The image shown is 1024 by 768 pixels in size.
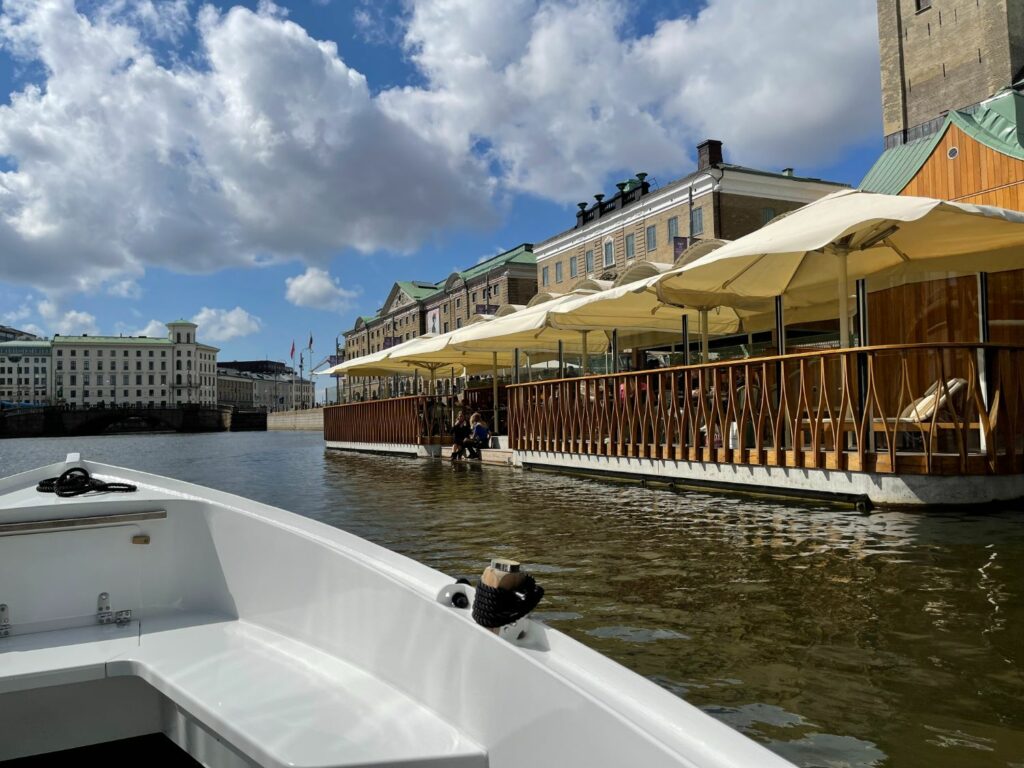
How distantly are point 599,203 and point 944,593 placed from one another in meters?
41.9

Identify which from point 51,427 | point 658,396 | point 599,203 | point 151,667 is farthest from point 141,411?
point 151,667

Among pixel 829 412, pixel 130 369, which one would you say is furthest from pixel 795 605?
pixel 130 369

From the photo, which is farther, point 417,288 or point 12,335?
point 12,335

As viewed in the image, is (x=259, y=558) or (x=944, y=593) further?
(x=944, y=593)

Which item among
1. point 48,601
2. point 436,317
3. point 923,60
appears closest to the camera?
point 48,601

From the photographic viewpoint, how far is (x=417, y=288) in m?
76.5

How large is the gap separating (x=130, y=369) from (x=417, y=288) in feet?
266

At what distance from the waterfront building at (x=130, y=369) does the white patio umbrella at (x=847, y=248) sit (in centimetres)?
12823

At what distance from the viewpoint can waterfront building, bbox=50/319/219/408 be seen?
12938cm

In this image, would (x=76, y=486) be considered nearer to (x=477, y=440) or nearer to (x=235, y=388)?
(x=477, y=440)

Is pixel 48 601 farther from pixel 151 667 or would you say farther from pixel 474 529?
pixel 474 529

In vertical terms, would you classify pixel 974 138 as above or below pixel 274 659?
above

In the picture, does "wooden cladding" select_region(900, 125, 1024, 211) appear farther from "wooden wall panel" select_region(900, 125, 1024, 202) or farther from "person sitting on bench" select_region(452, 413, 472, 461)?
"person sitting on bench" select_region(452, 413, 472, 461)

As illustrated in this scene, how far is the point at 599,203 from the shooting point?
44.5m
